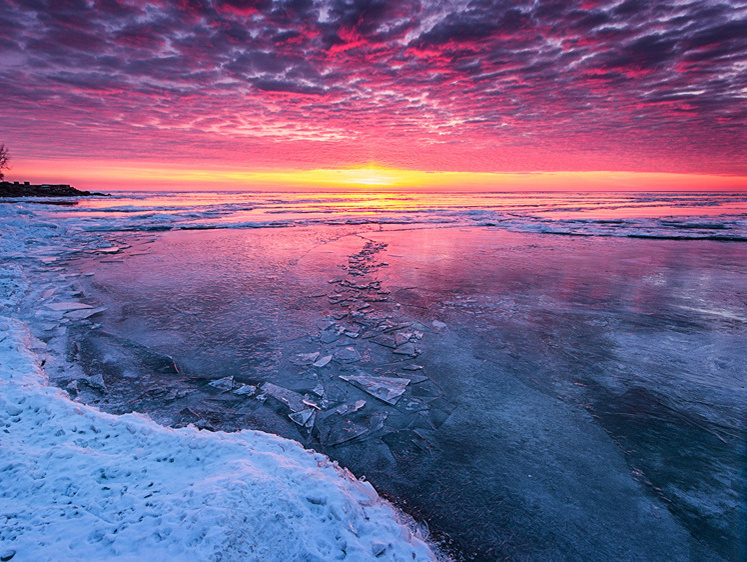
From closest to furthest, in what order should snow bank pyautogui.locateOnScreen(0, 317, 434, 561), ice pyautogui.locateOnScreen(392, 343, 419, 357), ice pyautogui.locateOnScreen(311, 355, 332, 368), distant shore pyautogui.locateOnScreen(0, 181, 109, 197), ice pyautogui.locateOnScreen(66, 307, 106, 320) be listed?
1. snow bank pyautogui.locateOnScreen(0, 317, 434, 561)
2. ice pyautogui.locateOnScreen(311, 355, 332, 368)
3. ice pyautogui.locateOnScreen(392, 343, 419, 357)
4. ice pyautogui.locateOnScreen(66, 307, 106, 320)
5. distant shore pyautogui.locateOnScreen(0, 181, 109, 197)

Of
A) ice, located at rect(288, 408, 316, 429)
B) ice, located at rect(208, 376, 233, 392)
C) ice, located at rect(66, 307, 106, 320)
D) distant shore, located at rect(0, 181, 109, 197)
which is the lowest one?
ice, located at rect(288, 408, 316, 429)

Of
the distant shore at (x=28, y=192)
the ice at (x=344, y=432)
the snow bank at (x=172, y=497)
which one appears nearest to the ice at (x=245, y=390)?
the snow bank at (x=172, y=497)

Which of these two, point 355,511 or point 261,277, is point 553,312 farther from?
point 261,277

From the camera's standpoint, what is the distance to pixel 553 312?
214 inches

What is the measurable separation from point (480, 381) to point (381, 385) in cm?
103

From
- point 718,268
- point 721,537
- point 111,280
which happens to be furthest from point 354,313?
point 718,268

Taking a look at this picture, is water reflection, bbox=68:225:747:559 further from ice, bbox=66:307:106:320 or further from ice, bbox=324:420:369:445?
ice, bbox=66:307:106:320

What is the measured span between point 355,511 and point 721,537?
2093 millimetres

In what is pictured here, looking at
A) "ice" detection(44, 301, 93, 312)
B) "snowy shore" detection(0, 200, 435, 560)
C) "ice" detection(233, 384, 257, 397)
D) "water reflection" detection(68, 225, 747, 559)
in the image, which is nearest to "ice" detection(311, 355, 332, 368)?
"water reflection" detection(68, 225, 747, 559)

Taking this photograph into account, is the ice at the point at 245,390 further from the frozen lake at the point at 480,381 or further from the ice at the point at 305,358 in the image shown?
the ice at the point at 305,358

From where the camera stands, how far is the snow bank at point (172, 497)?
1518 mm

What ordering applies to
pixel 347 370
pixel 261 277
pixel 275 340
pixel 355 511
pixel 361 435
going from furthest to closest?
pixel 261 277 → pixel 275 340 → pixel 347 370 → pixel 361 435 → pixel 355 511

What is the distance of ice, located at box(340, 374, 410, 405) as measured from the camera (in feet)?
10.9

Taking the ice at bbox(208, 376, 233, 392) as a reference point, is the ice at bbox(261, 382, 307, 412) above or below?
below
